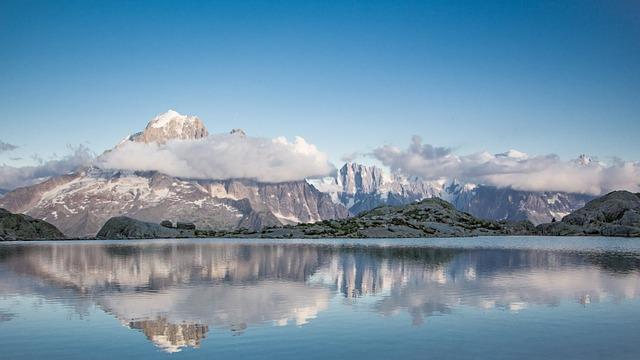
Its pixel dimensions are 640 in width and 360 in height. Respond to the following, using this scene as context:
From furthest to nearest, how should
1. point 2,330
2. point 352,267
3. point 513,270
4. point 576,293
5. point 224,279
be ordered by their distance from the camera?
point 352,267
point 513,270
point 224,279
point 576,293
point 2,330

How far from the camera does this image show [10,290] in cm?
7750

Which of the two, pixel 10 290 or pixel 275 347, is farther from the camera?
pixel 10 290

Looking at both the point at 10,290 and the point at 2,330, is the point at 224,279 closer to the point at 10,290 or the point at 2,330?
the point at 10,290

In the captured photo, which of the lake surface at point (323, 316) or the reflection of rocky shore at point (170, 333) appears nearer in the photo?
the lake surface at point (323, 316)

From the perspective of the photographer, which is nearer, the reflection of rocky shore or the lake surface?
the lake surface

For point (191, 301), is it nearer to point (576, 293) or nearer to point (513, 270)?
point (576, 293)

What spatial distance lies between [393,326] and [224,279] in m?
45.2

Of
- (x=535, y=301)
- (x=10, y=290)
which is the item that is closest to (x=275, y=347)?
(x=535, y=301)

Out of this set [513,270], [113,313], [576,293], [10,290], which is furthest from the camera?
[513,270]

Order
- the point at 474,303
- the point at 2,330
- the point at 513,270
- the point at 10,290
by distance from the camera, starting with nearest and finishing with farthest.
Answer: the point at 2,330 → the point at 474,303 → the point at 10,290 → the point at 513,270

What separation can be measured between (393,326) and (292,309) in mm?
13233

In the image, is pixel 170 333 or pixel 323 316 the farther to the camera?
pixel 323 316

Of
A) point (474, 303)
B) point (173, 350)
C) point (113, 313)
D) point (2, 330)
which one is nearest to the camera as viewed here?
point (173, 350)

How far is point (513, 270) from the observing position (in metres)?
104
